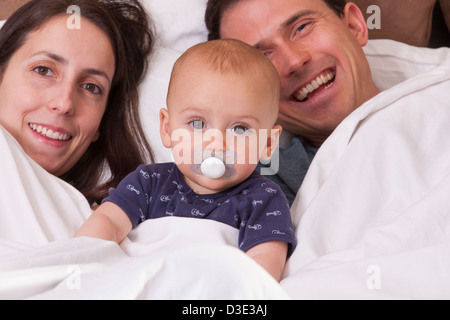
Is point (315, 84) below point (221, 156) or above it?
below

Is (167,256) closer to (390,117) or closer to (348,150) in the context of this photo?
(348,150)

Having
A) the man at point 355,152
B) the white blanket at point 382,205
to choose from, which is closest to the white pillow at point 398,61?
the man at point 355,152

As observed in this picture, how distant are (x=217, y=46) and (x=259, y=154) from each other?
0.76 feet

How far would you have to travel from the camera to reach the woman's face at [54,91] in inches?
51.2

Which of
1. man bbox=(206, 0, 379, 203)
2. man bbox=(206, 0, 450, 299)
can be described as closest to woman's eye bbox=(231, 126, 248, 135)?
man bbox=(206, 0, 450, 299)

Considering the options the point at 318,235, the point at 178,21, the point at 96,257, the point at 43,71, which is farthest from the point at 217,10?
the point at 96,257

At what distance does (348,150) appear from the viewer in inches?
44.0

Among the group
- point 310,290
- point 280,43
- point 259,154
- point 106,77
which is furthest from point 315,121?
point 310,290

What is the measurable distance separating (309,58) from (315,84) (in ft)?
0.25

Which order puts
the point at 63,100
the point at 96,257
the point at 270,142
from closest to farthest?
the point at 96,257
the point at 270,142
the point at 63,100

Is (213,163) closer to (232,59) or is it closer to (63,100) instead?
(232,59)

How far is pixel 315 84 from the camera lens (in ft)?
4.84

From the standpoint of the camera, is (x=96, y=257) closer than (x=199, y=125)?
Yes

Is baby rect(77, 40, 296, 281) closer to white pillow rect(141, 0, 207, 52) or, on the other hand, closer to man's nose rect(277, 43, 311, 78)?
man's nose rect(277, 43, 311, 78)
